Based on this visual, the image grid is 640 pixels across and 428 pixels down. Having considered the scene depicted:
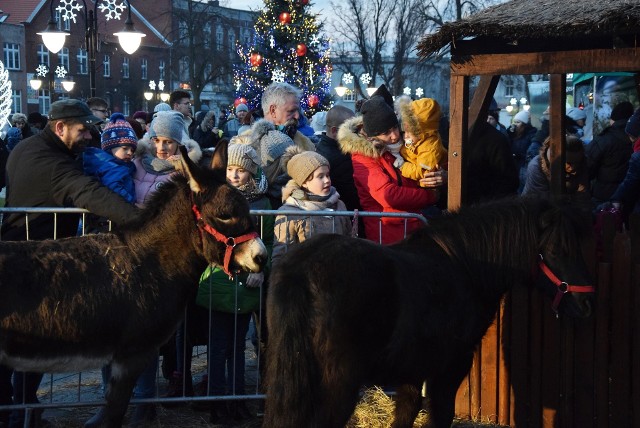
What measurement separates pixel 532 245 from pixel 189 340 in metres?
2.96

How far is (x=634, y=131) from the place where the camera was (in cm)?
1102

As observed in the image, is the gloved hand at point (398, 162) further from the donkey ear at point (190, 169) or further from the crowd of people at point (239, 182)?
the donkey ear at point (190, 169)

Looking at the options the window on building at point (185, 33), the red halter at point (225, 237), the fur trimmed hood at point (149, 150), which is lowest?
the red halter at point (225, 237)

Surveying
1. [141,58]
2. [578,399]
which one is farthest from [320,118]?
[141,58]

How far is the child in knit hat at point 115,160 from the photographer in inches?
238

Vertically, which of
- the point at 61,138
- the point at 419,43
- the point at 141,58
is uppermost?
the point at 141,58

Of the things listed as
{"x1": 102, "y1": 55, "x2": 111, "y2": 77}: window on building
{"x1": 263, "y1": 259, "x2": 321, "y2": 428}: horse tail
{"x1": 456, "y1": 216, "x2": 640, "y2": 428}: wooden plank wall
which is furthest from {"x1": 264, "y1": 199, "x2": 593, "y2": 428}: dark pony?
{"x1": 102, "y1": 55, "x2": 111, "y2": 77}: window on building

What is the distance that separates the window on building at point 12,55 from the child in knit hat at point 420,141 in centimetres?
6374

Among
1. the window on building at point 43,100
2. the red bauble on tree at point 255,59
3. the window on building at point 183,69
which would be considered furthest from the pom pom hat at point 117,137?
the window on building at point 43,100

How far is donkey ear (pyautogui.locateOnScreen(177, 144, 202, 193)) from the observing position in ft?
16.1

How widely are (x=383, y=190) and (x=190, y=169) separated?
211 cm

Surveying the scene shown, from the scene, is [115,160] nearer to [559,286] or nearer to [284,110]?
[284,110]

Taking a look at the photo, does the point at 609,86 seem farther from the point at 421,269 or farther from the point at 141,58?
the point at 141,58

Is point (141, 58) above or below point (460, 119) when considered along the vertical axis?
above
